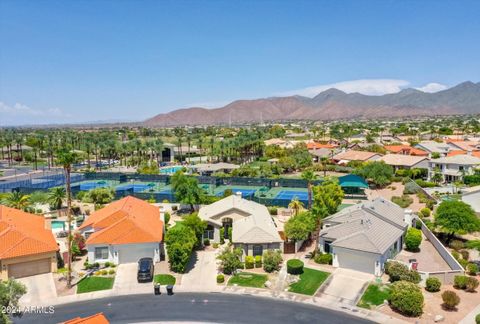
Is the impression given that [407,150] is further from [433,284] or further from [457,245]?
[433,284]

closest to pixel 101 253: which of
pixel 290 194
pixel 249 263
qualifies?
pixel 249 263

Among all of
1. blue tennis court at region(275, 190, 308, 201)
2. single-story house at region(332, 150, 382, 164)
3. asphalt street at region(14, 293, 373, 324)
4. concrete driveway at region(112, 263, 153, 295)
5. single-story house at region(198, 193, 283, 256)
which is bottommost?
asphalt street at region(14, 293, 373, 324)

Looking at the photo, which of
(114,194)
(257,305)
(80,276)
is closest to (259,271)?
(257,305)

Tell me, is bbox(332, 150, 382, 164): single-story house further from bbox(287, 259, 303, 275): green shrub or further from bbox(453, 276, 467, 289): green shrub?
bbox(287, 259, 303, 275): green shrub

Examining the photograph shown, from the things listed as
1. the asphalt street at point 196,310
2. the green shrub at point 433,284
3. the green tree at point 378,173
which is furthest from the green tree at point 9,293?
the green tree at point 378,173

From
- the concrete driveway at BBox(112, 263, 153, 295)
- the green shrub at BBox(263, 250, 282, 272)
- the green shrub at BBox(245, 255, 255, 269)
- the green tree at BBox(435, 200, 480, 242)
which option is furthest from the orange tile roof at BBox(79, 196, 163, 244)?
the green tree at BBox(435, 200, 480, 242)
